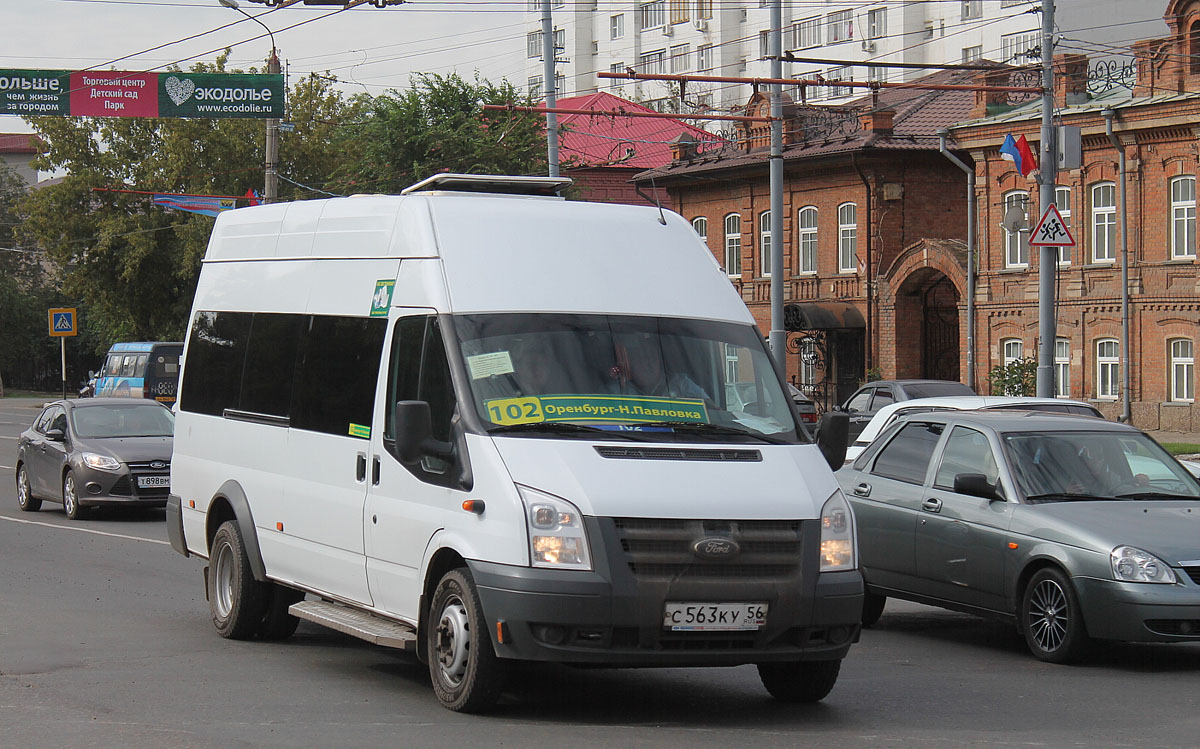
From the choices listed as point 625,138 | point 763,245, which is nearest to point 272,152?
point 763,245

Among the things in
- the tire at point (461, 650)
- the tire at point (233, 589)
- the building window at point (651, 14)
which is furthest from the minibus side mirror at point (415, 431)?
the building window at point (651, 14)

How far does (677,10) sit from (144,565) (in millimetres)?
80673

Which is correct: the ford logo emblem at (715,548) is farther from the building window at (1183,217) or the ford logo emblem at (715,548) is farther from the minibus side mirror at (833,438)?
the building window at (1183,217)

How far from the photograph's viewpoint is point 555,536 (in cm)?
720

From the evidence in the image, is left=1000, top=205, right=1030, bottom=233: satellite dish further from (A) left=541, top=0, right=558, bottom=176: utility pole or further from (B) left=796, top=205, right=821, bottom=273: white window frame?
(A) left=541, top=0, right=558, bottom=176: utility pole

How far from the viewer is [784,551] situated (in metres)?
7.45

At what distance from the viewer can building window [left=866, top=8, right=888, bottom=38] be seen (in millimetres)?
80812

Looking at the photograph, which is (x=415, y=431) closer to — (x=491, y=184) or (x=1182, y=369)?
(x=491, y=184)

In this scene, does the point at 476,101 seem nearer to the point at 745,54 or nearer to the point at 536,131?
the point at 536,131

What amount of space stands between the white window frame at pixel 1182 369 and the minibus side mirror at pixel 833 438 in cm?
3162

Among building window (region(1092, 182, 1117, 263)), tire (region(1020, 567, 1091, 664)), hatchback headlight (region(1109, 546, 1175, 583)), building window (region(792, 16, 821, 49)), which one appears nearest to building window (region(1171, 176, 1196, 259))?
building window (region(1092, 182, 1117, 263))

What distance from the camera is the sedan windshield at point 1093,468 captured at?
10211 millimetres

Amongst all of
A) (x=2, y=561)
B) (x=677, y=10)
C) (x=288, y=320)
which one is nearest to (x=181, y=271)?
(x=677, y=10)

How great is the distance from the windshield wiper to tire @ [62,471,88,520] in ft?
42.6
